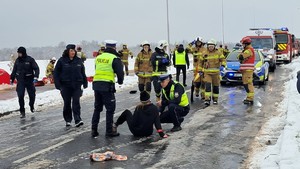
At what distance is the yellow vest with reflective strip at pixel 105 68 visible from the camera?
8.40 metres

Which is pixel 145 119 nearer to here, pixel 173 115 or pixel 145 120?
pixel 145 120

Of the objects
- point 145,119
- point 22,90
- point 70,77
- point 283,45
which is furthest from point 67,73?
point 283,45

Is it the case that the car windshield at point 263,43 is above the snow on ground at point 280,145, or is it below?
above

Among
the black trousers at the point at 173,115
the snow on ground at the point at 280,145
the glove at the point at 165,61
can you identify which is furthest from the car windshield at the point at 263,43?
the black trousers at the point at 173,115

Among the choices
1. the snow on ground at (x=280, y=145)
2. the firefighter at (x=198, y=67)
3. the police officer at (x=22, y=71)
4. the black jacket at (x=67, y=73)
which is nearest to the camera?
the snow on ground at (x=280, y=145)

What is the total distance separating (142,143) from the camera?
7934 mm

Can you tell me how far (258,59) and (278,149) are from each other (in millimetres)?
12378

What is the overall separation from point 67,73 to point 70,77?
0.36ft

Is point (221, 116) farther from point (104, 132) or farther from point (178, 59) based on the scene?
point (178, 59)

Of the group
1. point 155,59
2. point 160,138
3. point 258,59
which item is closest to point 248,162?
point 160,138

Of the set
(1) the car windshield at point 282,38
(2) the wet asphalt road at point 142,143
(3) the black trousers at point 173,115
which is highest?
(1) the car windshield at point 282,38

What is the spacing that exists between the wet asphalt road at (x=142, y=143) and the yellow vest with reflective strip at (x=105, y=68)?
118cm

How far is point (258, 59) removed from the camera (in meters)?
18.9

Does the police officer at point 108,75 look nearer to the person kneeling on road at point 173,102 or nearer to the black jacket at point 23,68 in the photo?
the person kneeling on road at point 173,102
